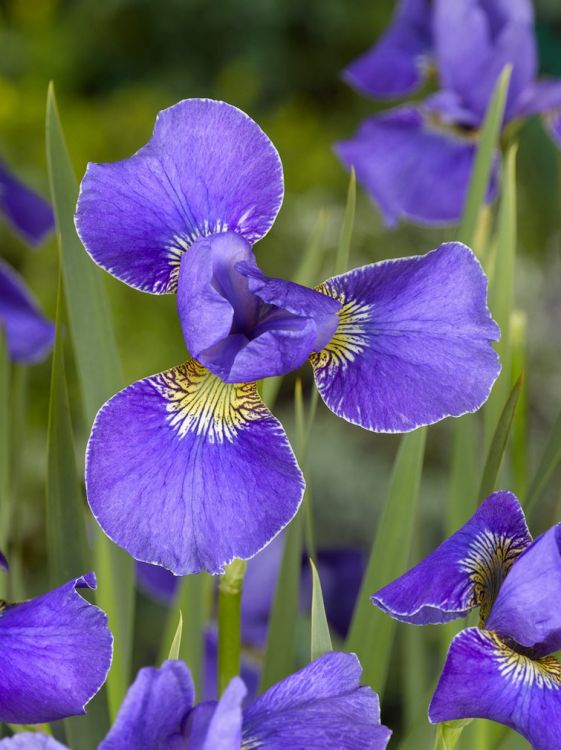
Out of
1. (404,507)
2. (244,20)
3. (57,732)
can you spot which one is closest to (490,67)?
(404,507)

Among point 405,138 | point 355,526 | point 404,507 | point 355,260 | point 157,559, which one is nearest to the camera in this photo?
point 157,559

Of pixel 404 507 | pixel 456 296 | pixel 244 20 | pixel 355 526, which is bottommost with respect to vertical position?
pixel 355 526

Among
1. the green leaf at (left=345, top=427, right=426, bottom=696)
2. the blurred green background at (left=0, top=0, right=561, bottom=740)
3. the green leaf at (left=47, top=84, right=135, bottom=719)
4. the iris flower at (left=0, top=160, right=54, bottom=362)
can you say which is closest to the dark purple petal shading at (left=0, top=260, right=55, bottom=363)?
the iris flower at (left=0, top=160, right=54, bottom=362)

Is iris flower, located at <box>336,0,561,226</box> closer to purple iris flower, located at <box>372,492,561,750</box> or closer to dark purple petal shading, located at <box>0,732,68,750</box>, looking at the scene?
purple iris flower, located at <box>372,492,561,750</box>

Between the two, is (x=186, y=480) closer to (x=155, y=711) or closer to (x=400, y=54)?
(x=155, y=711)

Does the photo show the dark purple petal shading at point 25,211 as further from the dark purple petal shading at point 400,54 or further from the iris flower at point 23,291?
the dark purple petal shading at point 400,54

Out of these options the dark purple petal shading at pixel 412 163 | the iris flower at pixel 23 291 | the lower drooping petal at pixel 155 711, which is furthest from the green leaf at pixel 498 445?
the dark purple petal shading at pixel 412 163

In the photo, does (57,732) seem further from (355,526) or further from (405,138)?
(355,526)
